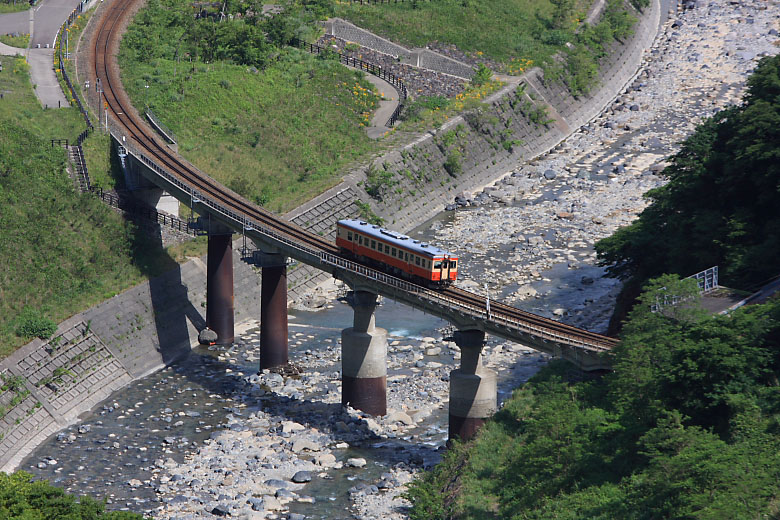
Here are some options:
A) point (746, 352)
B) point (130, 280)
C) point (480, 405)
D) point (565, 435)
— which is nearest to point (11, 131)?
point (130, 280)

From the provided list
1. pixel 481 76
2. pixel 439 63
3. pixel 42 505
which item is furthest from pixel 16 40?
pixel 42 505

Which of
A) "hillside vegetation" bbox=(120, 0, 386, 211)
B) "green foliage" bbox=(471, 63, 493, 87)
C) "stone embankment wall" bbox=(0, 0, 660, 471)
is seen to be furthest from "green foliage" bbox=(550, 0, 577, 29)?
"hillside vegetation" bbox=(120, 0, 386, 211)

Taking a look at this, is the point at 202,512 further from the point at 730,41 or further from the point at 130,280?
the point at 730,41

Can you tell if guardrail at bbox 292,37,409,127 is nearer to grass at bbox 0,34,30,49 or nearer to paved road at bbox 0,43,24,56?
grass at bbox 0,34,30,49

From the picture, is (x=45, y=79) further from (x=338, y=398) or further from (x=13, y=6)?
(x=338, y=398)

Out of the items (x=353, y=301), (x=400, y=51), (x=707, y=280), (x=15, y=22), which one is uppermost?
(x=15, y=22)

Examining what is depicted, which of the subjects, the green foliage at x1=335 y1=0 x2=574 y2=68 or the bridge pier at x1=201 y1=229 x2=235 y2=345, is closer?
the bridge pier at x1=201 y1=229 x2=235 y2=345
